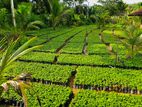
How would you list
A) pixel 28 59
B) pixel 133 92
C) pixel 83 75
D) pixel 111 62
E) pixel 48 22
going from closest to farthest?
pixel 133 92 → pixel 83 75 → pixel 111 62 → pixel 28 59 → pixel 48 22

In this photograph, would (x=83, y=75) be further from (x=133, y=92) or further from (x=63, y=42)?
(x=63, y=42)

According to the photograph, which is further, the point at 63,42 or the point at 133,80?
the point at 63,42

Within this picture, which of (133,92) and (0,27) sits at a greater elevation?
(0,27)

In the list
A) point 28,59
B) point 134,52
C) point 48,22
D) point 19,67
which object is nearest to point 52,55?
point 28,59

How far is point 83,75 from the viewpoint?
33.5 feet

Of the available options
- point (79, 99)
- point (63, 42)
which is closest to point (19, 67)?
point (79, 99)

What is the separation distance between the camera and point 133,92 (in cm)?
916

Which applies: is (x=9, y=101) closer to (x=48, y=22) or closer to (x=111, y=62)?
(x=111, y=62)

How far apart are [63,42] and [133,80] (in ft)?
32.5

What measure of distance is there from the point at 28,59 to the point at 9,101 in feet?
17.7

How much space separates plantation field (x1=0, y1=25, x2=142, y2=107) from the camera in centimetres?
769

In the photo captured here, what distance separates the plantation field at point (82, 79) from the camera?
7.69 m

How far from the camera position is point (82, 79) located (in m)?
9.73

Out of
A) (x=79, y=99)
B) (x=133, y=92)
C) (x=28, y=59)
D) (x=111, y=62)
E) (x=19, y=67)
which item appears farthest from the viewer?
(x=28, y=59)
